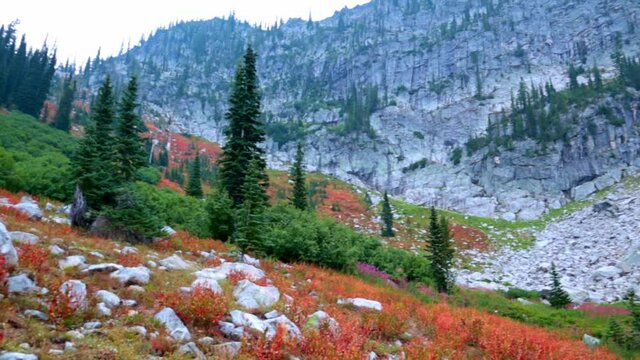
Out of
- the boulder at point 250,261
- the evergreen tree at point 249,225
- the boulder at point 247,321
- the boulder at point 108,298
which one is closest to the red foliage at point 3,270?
the boulder at point 108,298

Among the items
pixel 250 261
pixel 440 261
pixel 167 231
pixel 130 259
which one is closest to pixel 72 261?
pixel 130 259

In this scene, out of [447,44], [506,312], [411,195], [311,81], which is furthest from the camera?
[311,81]

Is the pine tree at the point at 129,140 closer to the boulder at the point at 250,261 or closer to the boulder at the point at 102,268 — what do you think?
the boulder at the point at 250,261

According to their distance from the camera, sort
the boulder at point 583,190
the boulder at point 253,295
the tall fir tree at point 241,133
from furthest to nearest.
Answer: the boulder at point 583,190 → the tall fir tree at point 241,133 → the boulder at point 253,295

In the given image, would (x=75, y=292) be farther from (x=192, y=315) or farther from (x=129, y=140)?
(x=129, y=140)

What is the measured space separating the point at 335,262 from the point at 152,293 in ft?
31.9

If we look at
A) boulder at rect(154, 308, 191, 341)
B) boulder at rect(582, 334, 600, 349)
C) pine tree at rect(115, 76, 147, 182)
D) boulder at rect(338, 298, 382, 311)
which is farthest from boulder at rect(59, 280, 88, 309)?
boulder at rect(582, 334, 600, 349)

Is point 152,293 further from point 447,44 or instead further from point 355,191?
point 447,44

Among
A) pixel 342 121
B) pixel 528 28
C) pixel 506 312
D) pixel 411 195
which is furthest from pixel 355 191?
pixel 528 28

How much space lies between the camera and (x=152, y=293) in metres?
6.79

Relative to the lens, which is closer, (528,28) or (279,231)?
(279,231)

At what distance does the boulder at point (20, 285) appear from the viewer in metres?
5.45

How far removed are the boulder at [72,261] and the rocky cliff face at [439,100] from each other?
8132 centimetres

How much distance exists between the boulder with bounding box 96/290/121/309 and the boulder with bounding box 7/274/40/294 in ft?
2.84
